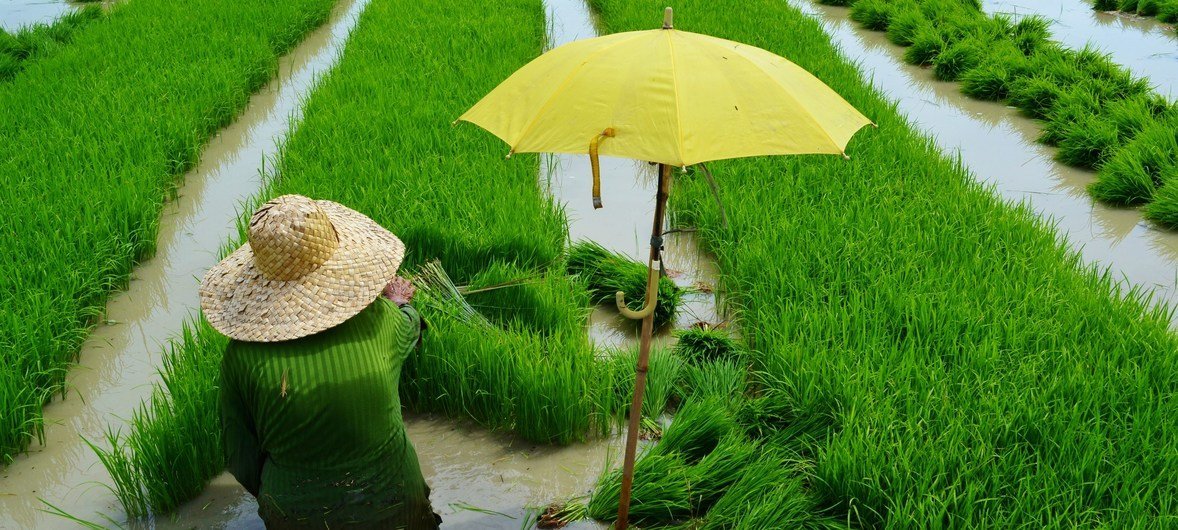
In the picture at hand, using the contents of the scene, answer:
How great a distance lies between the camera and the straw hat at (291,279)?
5.87 feet

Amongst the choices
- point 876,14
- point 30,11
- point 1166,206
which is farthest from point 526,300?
point 30,11

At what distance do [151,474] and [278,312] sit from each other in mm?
872

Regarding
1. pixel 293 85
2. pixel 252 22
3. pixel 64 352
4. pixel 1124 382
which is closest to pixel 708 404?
pixel 1124 382

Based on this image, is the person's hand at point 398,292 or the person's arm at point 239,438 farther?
the person's hand at point 398,292

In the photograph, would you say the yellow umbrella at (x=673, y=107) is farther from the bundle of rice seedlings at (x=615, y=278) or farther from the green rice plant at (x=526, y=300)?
the bundle of rice seedlings at (x=615, y=278)

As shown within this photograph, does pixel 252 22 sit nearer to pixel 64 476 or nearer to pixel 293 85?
pixel 293 85

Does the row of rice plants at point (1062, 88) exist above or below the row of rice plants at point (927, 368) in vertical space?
above

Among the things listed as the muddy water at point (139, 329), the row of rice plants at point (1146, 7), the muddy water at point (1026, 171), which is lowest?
the muddy water at point (139, 329)

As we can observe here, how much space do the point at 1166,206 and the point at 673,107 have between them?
323cm

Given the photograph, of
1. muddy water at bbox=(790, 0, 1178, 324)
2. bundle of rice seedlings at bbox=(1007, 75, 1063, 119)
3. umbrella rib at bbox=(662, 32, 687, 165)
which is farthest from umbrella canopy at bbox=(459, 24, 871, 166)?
bundle of rice seedlings at bbox=(1007, 75, 1063, 119)

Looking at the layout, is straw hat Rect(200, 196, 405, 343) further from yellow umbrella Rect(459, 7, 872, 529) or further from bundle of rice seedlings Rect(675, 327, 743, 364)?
bundle of rice seedlings Rect(675, 327, 743, 364)

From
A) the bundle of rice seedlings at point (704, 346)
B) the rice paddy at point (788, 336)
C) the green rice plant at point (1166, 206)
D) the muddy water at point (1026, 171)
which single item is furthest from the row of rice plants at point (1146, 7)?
the bundle of rice seedlings at point (704, 346)

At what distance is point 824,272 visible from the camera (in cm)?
325

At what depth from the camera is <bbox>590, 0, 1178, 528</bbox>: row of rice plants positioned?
85.0 inches
